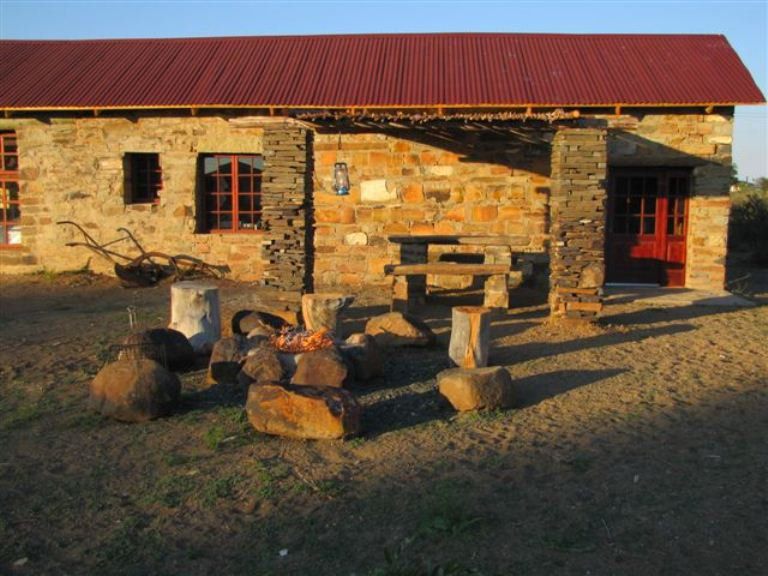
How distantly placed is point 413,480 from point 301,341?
8.06ft

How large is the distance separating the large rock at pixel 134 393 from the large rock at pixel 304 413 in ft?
2.68

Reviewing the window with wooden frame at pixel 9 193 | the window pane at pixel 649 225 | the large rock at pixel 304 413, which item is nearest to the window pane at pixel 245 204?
the window with wooden frame at pixel 9 193

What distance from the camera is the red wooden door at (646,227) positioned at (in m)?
11.7

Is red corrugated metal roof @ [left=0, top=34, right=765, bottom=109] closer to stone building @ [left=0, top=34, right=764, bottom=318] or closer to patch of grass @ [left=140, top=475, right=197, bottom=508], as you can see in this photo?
stone building @ [left=0, top=34, right=764, bottom=318]

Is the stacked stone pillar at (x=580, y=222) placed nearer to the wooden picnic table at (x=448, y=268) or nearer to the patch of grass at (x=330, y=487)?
the wooden picnic table at (x=448, y=268)

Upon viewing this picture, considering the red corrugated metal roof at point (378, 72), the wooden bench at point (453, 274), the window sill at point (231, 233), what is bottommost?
the wooden bench at point (453, 274)

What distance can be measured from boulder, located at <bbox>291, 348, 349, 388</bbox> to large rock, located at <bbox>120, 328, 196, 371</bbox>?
4.62ft

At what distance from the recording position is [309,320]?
752cm

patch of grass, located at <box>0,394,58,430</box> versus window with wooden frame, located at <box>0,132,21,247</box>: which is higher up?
window with wooden frame, located at <box>0,132,21,247</box>

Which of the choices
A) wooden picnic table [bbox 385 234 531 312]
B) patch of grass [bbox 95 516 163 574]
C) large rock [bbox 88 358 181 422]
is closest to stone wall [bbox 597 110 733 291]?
wooden picnic table [bbox 385 234 531 312]

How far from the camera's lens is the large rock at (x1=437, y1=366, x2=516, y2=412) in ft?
17.3

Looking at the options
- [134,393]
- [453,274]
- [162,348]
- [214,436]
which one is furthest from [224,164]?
[214,436]

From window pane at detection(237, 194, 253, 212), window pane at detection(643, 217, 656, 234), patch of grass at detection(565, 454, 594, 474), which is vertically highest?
window pane at detection(237, 194, 253, 212)

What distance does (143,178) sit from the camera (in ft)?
41.8
